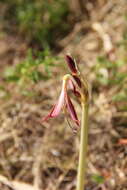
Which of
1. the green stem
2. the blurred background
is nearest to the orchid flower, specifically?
the green stem

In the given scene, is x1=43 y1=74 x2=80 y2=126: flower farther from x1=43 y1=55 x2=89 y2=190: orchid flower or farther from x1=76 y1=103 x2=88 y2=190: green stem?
x1=76 y1=103 x2=88 y2=190: green stem

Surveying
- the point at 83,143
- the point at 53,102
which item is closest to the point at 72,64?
the point at 83,143

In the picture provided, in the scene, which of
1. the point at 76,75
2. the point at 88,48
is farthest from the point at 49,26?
the point at 76,75

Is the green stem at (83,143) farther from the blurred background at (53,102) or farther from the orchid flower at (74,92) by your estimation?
the blurred background at (53,102)

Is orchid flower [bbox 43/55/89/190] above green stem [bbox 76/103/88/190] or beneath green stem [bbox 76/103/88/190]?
above

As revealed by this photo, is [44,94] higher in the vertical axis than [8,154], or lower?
higher

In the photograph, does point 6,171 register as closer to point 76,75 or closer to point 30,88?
point 30,88

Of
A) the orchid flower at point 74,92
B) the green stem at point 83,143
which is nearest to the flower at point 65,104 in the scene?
the orchid flower at point 74,92

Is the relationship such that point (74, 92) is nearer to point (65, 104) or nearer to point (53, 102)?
point (65, 104)
